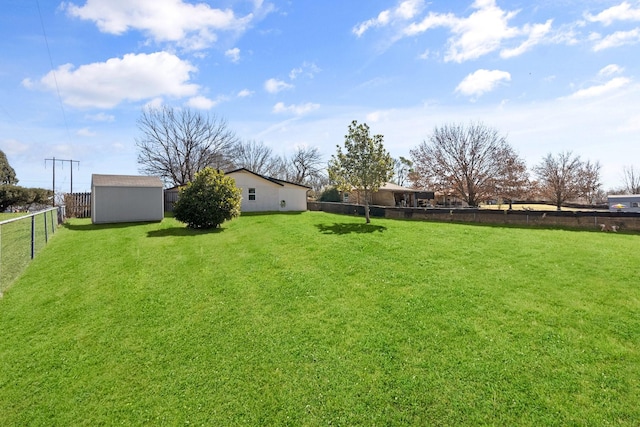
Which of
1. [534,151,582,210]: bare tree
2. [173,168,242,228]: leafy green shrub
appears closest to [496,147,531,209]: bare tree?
[534,151,582,210]: bare tree

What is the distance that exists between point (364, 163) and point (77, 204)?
21008 mm

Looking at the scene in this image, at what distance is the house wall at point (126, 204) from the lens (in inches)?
698

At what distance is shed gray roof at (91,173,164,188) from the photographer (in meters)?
18.0

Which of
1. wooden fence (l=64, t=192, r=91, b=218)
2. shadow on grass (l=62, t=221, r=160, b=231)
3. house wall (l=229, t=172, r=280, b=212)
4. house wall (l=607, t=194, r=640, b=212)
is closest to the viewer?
shadow on grass (l=62, t=221, r=160, b=231)

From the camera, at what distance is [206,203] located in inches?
606

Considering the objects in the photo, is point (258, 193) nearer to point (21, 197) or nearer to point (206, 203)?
point (206, 203)

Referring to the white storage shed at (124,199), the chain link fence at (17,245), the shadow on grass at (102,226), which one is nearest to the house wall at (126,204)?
the white storage shed at (124,199)

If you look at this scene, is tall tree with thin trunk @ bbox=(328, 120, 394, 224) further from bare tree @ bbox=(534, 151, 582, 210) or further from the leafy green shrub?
bare tree @ bbox=(534, 151, 582, 210)

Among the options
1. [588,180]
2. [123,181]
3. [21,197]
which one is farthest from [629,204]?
[21,197]

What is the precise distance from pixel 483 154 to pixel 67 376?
106 ft

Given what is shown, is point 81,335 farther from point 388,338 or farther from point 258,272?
point 388,338

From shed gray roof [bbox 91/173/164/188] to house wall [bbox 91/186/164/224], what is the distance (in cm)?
20

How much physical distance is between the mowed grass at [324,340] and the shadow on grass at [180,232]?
3930 mm

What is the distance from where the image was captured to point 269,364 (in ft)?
17.1
